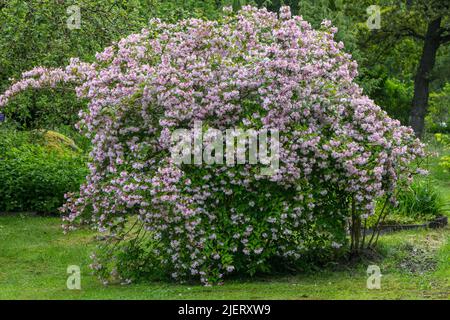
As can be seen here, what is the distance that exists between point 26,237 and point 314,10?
536 inches

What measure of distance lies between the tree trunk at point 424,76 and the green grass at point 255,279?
15.1 meters

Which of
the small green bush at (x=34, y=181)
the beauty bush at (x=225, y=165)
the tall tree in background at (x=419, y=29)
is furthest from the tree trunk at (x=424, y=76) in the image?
the beauty bush at (x=225, y=165)

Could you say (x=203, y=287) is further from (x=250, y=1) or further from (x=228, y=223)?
(x=250, y=1)

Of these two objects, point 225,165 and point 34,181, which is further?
point 34,181

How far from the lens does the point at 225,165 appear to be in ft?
27.9

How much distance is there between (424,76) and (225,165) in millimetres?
19278

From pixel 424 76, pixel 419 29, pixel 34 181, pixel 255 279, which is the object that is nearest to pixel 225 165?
pixel 255 279

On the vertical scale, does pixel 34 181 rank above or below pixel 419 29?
below

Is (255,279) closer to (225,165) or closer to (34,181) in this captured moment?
(225,165)

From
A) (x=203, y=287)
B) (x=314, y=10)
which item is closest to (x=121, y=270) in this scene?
(x=203, y=287)

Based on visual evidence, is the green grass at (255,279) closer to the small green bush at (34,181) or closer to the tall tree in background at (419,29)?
the small green bush at (34,181)

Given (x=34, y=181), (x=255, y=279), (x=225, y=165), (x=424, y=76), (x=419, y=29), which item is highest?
(x=419, y=29)

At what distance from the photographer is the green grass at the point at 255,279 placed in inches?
311

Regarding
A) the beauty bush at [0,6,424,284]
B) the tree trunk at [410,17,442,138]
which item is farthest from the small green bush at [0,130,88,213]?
the tree trunk at [410,17,442,138]
